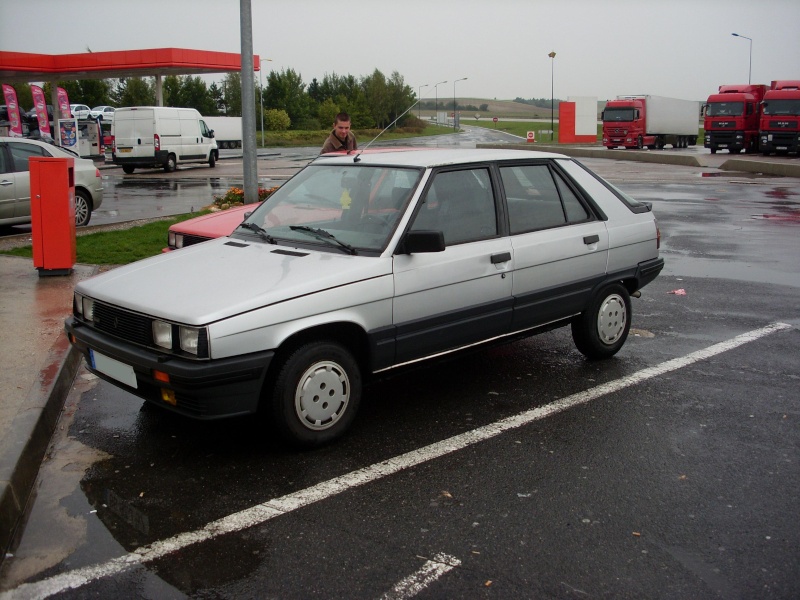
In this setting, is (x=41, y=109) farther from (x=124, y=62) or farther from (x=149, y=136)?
(x=149, y=136)

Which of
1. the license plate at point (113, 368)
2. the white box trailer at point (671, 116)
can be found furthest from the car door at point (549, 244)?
the white box trailer at point (671, 116)

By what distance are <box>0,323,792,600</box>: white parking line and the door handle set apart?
100cm

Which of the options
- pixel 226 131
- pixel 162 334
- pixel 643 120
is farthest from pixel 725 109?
pixel 162 334

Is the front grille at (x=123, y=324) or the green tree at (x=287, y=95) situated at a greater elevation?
the green tree at (x=287, y=95)

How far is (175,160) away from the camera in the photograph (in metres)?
30.2

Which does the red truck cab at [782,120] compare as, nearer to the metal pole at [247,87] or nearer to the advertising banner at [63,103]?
the advertising banner at [63,103]

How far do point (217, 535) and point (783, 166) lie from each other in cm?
2888

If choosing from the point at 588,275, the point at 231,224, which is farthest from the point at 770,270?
the point at 231,224

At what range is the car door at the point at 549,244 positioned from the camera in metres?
5.60

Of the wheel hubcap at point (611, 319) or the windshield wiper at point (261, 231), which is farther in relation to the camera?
the wheel hubcap at point (611, 319)

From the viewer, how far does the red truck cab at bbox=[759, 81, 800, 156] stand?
3675 cm

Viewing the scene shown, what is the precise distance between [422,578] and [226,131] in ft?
199

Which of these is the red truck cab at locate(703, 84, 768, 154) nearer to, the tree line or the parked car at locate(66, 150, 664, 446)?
the tree line

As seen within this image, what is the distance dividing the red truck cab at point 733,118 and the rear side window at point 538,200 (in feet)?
129
